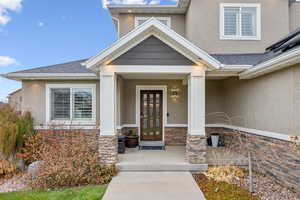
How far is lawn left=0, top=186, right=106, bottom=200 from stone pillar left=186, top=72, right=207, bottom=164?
118 inches

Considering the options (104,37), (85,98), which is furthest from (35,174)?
(104,37)

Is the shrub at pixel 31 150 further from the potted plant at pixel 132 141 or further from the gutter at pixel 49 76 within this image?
the potted plant at pixel 132 141

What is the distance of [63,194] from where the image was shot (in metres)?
4.95

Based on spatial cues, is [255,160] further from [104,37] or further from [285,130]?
[104,37]

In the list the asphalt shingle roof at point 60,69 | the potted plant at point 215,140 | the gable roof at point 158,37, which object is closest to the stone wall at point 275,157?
the potted plant at point 215,140

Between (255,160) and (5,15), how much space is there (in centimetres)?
2045

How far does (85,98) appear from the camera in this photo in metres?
8.52

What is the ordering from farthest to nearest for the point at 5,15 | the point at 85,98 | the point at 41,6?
1. the point at 5,15
2. the point at 41,6
3. the point at 85,98

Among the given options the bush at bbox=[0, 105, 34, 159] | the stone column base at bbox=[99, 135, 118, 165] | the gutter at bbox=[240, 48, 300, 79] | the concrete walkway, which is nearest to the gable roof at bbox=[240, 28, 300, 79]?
the gutter at bbox=[240, 48, 300, 79]

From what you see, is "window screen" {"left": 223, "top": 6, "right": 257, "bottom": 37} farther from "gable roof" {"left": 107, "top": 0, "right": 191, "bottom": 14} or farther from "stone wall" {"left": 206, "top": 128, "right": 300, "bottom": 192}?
"stone wall" {"left": 206, "top": 128, "right": 300, "bottom": 192}

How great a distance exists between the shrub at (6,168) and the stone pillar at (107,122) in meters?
3.27

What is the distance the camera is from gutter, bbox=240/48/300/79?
474cm

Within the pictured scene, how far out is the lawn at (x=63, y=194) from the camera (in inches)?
188

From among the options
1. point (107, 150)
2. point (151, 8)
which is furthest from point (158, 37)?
point (151, 8)
